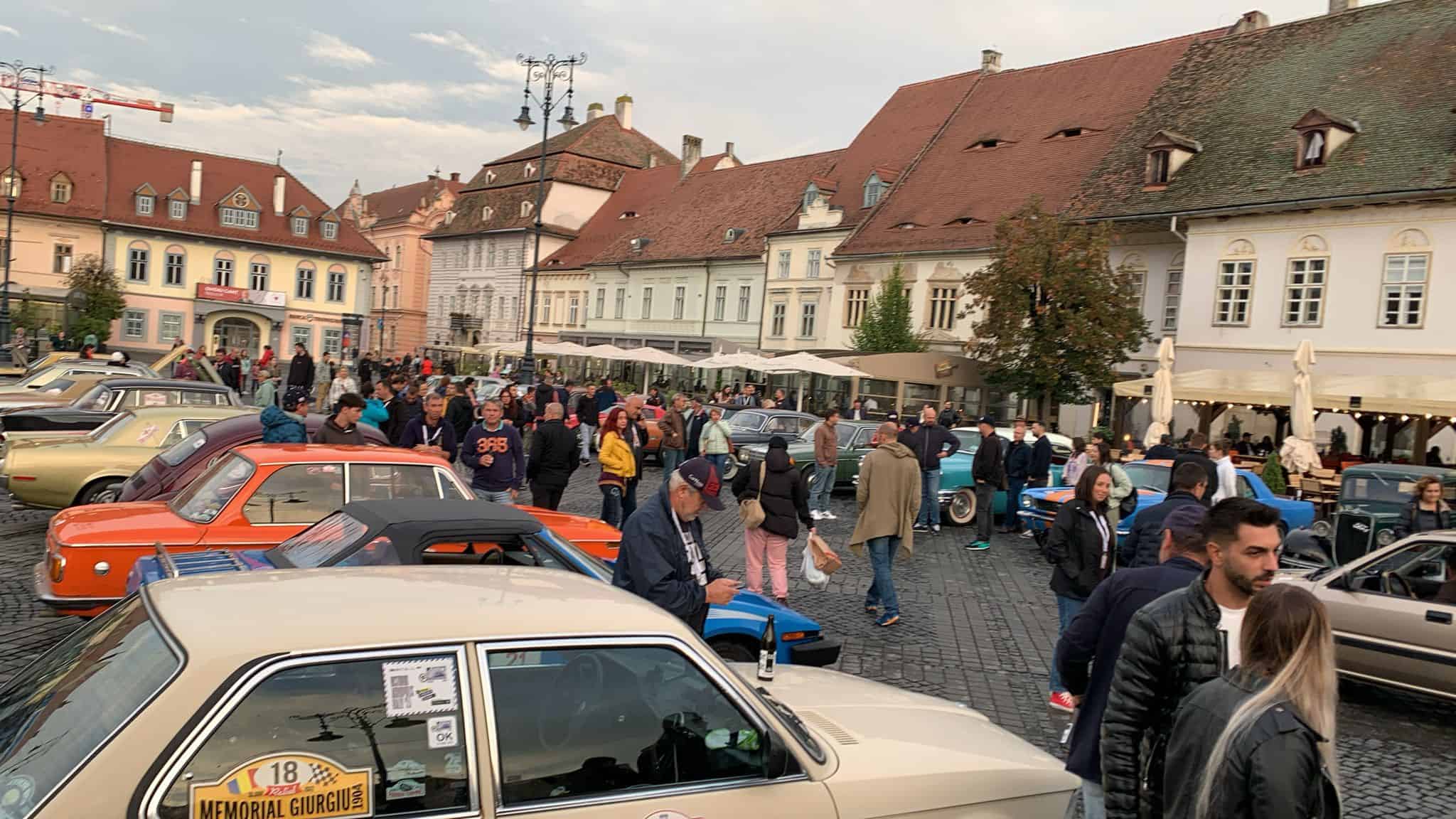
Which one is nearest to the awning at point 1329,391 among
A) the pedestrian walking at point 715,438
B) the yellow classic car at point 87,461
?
the pedestrian walking at point 715,438

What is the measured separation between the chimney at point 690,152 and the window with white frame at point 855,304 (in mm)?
22438

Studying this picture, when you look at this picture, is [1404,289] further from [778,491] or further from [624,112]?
[624,112]

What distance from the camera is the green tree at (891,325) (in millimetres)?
37344

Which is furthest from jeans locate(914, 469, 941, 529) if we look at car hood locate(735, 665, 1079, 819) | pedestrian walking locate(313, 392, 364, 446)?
car hood locate(735, 665, 1079, 819)

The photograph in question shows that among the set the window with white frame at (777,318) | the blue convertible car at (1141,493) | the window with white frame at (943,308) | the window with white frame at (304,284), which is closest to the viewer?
the blue convertible car at (1141,493)

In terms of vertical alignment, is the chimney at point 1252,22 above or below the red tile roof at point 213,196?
above

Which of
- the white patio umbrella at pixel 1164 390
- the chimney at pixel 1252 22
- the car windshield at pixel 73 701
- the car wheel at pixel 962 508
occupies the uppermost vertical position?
the chimney at pixel 1252 22

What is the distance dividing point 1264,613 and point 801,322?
4436 cm

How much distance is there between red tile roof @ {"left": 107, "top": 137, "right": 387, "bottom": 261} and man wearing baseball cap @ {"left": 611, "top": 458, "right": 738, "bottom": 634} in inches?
2396

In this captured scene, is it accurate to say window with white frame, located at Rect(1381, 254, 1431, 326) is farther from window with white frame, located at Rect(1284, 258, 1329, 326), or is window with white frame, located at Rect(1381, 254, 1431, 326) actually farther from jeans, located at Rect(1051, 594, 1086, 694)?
jeans, located at Rect(1051, 594, 1086, 694)

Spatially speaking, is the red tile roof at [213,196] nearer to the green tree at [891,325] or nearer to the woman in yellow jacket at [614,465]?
the green tree at [891,325]

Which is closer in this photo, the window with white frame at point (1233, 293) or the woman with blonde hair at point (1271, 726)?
the woman with blonde hair at point (1271, 726)

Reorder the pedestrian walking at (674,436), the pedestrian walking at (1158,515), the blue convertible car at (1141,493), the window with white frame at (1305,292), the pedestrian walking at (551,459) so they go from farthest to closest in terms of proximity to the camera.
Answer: the window with white frame at (1305,292)
the pedestrian walking at (674,436)
the blue convertible car at (1141,493)
the pedestrian walking at (551,459)
the pedestrian walking at (1158,515)

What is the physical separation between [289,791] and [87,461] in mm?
10528
